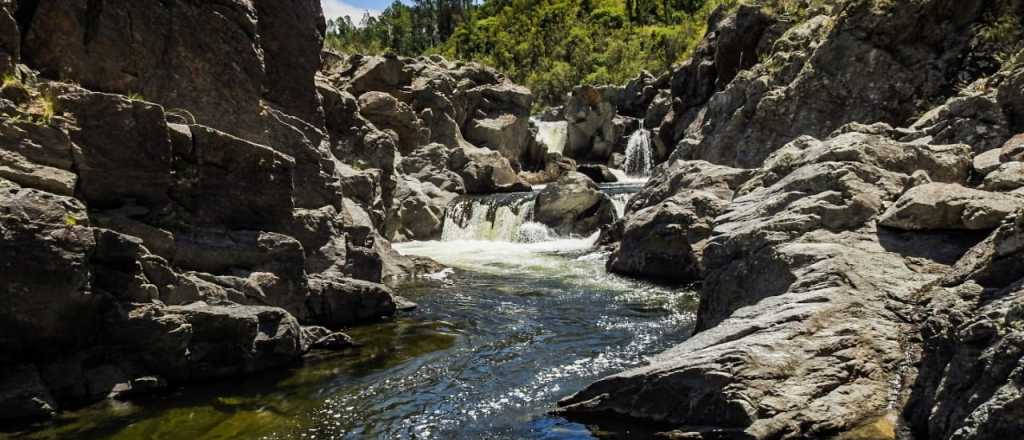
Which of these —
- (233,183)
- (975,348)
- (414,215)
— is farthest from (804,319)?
(414,215)

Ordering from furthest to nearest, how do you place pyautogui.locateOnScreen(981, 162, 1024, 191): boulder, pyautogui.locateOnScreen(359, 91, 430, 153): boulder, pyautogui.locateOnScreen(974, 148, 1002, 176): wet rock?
pyautogui.locateOnScreen(359, 91, 430, 153): boulder
pyautogui.locateOnScreen(974, 148, 1002, 176): wet rock
pyautogui.locateOnScreen(981, 162, 1024, 191): boulder

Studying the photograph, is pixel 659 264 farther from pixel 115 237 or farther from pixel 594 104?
pixel 594 104

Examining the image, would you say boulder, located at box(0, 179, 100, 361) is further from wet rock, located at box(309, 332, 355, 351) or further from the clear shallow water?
wet rock, located at box(309, 332, 355, 351)

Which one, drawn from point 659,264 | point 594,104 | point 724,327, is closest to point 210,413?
point 724,327

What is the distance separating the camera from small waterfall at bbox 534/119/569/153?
2616 inches

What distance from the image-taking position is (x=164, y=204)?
12273mm

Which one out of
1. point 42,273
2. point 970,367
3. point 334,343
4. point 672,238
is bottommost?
point 334,343

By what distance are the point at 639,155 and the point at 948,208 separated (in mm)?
47461

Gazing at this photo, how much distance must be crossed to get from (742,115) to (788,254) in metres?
21.9

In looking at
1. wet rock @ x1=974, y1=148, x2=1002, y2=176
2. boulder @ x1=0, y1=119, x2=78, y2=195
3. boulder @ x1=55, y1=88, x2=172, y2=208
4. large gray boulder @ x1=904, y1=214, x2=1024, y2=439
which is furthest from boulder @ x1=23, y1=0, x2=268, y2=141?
wet rock @ x1=974, y1=148, x2=1002, y2=176

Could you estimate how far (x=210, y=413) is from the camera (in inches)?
388

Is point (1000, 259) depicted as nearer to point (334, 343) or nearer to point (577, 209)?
point (334, 343)

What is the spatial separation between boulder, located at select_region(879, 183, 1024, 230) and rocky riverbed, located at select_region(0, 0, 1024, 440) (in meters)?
0.04

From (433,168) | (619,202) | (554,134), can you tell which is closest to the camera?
(619,202)
